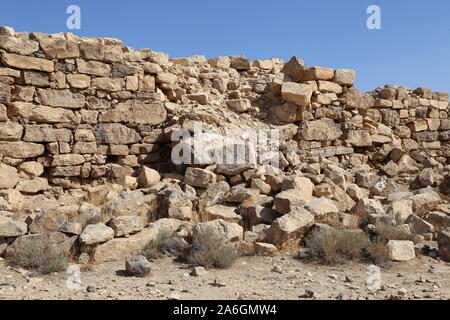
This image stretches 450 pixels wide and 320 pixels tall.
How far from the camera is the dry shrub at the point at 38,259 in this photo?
15.3 ft

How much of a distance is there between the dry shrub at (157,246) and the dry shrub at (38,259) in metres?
0.92

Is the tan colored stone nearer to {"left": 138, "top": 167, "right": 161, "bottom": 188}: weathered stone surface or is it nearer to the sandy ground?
{"left": 138, "top": 167, "right": 161, "bottom": 188}: weathered stone surface

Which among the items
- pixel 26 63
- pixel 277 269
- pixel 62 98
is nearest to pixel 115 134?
pixel 62 98

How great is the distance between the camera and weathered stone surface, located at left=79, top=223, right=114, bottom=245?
16.8 ft

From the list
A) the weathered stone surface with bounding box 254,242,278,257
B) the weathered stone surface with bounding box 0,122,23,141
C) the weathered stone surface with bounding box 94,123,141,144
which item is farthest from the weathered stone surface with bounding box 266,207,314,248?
the weathered stone surface with bounding box 0,122,23,141

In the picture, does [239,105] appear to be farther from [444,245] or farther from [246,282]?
[246,282]

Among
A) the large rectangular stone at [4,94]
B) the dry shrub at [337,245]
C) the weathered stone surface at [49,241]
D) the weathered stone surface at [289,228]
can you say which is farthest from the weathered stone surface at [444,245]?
the large rectangular stone at [4,94]

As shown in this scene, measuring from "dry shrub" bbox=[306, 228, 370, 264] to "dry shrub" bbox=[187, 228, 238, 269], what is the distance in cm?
102

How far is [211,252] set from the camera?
16.2 ft

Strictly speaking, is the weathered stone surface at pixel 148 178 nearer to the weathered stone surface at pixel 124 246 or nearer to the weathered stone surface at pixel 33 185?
the weathered stone surface at pixel 33 185

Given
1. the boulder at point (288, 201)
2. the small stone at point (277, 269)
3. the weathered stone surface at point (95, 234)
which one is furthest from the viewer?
the boulder at point (288, 201)

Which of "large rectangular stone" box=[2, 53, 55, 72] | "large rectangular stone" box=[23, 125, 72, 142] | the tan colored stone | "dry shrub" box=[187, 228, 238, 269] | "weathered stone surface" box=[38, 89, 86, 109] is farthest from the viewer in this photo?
the tan colored stone

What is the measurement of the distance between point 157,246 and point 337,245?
2.21 metres

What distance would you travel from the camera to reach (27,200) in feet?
23.1
